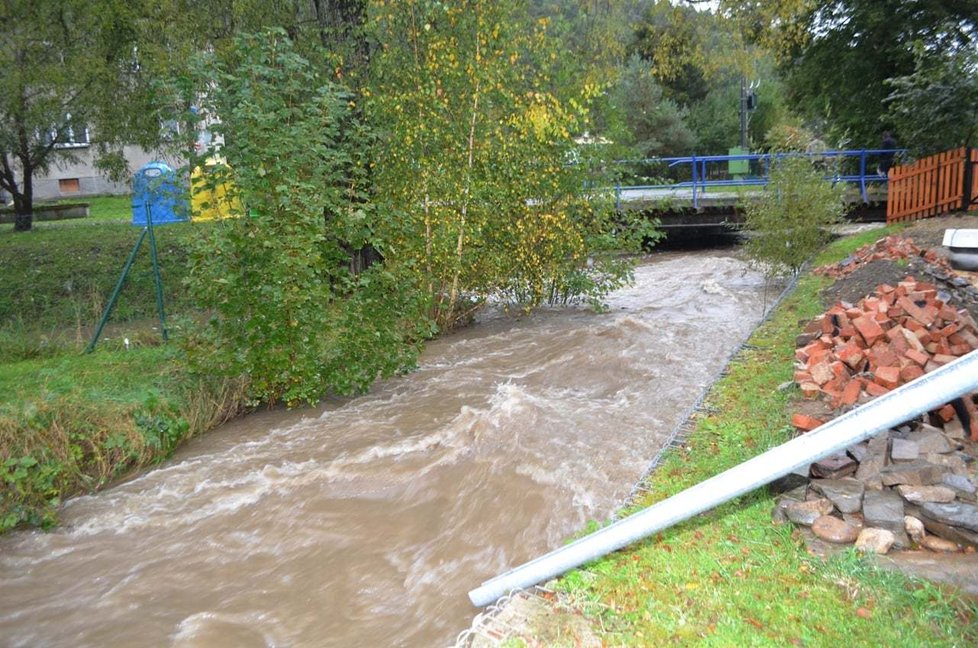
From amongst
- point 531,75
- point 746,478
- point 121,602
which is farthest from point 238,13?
point 746,478

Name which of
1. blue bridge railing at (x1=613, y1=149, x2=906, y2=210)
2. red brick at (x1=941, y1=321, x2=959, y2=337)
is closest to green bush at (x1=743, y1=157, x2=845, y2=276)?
blue bridge railing at (x1=613, y1=149, x2=906, y2=210)

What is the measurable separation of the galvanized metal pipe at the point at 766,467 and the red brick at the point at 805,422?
1.61 meters

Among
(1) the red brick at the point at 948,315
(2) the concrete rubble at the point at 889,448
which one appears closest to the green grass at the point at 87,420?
(2) the concrete rubble at the point at 889,448

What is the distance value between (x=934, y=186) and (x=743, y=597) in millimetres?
15279

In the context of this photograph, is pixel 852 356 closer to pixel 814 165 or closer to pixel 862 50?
pixel 814 165

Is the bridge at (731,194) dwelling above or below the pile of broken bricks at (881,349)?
above

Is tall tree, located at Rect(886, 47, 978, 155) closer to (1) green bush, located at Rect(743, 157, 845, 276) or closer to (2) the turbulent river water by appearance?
(1) green bush, located at Rect(743, 157, 845, 276)

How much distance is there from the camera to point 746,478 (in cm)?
331

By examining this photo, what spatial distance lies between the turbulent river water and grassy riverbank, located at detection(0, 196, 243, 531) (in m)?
0.23

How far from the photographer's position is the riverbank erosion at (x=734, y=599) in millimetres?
3129

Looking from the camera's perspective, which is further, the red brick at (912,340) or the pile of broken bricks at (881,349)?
the red brick at (912,340)

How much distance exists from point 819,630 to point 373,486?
11.7 feet

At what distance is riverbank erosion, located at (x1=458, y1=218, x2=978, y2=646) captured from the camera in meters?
3.13

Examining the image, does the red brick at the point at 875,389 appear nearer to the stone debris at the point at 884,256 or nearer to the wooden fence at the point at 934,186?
the stone debris at the point at 884,256
